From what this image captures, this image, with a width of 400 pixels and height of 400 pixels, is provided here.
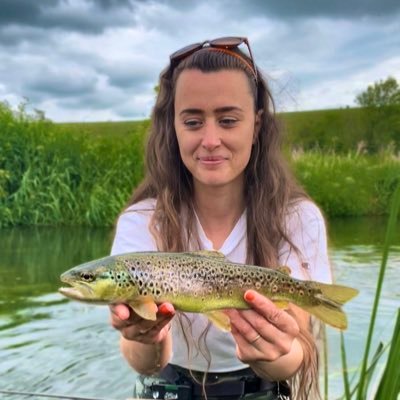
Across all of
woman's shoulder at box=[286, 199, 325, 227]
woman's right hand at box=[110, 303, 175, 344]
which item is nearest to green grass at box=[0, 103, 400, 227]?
woman's shoulder at box=[286, 199, 325, 227]

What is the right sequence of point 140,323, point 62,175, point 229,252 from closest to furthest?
1. point 140,323
2. point 229,252
3. point 62,175

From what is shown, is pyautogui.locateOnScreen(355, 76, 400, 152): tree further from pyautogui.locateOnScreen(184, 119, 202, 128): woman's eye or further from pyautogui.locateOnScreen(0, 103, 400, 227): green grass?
pyautogui.locateOnScreen(184, 119, 202, 128): woman's eye

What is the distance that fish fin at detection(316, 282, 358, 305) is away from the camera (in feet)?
5.05

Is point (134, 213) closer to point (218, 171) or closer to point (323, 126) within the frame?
point (218, 171)

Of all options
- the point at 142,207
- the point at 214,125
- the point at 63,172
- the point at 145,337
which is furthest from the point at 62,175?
the point at 145,337

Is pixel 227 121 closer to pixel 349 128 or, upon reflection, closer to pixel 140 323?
pixel 140 323

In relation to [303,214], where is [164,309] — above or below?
below

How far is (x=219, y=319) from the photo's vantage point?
1.63 m

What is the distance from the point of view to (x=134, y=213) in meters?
2.27

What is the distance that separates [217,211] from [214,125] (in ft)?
1.18

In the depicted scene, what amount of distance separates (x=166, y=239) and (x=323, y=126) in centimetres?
3035

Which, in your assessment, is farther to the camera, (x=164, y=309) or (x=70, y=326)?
(x=70, y=326)

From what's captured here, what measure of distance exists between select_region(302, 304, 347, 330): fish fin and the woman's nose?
0.64 meters

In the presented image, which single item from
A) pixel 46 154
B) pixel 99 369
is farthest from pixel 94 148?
pixel 99 369
